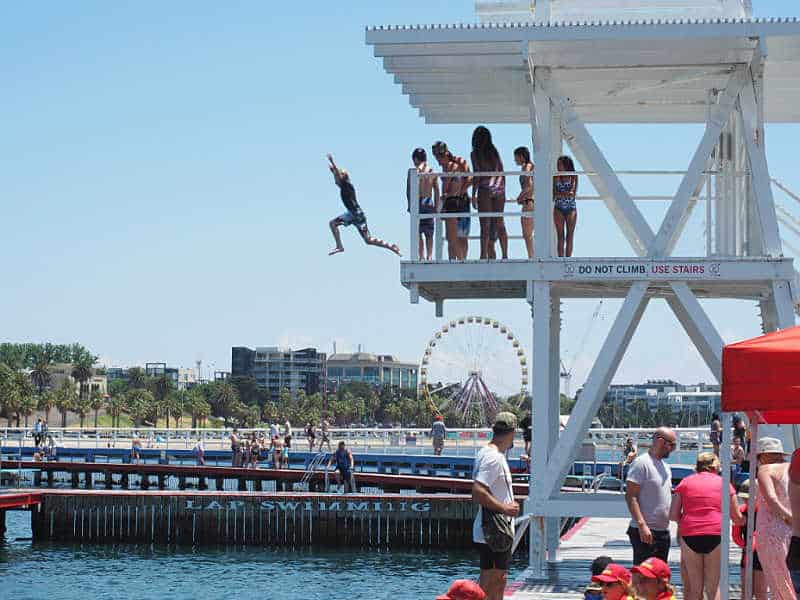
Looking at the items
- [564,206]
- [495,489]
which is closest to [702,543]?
[495,489]

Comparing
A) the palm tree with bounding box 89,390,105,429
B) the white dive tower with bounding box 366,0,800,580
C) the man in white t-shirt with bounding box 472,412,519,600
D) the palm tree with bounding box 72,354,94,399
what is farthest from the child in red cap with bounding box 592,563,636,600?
the palm tree with bounding box 72,354,94,399

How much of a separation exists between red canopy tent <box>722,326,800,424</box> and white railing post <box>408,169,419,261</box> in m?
8.40

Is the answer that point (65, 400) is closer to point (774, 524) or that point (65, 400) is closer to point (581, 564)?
point (581, 564)

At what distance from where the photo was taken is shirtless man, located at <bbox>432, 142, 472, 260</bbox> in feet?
59.4

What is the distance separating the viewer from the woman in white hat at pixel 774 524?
10578 millimetres

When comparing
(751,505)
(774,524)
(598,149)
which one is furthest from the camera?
(598,149)

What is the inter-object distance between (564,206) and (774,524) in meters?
7.97

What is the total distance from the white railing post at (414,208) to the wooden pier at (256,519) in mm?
21905

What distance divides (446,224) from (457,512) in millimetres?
21841

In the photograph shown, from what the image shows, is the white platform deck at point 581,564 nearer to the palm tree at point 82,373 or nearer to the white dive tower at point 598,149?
the white dive tower at point 598,149

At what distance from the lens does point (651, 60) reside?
56.1 feet

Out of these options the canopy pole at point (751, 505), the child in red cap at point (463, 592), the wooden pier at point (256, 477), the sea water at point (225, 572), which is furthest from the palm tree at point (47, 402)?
the child in red cap at point (463, 592)

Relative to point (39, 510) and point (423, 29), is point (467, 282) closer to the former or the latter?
point (423, 29)

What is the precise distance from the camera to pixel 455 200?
18.2 m
